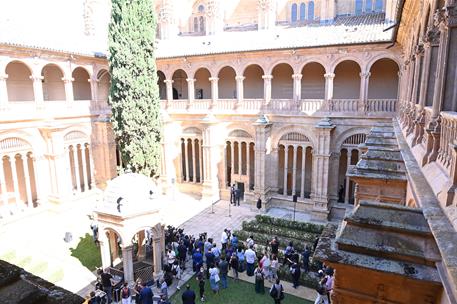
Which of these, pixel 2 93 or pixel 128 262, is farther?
pixel 2 93

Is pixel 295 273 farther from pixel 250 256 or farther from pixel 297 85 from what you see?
pixel 297 85

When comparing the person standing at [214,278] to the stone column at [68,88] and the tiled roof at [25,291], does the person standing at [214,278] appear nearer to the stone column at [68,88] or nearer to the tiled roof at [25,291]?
the tiled roof at [25,291]

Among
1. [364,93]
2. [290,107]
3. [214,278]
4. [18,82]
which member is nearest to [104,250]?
[214,278]

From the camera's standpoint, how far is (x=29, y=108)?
17.6m

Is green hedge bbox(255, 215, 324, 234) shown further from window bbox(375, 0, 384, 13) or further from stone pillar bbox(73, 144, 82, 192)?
window bbox(375, 0, 384, 13)

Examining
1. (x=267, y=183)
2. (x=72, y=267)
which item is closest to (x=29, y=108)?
(x=72, y=267)

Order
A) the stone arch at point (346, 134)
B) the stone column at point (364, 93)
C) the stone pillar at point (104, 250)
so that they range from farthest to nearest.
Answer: the stone arch at point (346, 134), the stone column at point (364, 93), the stone pillar at point (104, 250)

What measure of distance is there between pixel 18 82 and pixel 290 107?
54.9 ft

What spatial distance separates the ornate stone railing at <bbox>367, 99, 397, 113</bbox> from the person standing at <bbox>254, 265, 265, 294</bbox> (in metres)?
10.9

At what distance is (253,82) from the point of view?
73.1 feet

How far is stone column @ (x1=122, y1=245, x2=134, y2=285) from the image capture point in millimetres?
10508

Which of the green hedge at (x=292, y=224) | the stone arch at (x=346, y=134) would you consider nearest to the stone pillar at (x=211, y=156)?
the green hedge at (x=292, y=224)

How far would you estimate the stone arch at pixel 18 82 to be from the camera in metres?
18.9

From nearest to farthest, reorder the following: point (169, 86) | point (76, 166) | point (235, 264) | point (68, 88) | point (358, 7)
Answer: point (235, 264), point (68, 88), point (76, 166), point (358, 7), point (169, 86)
